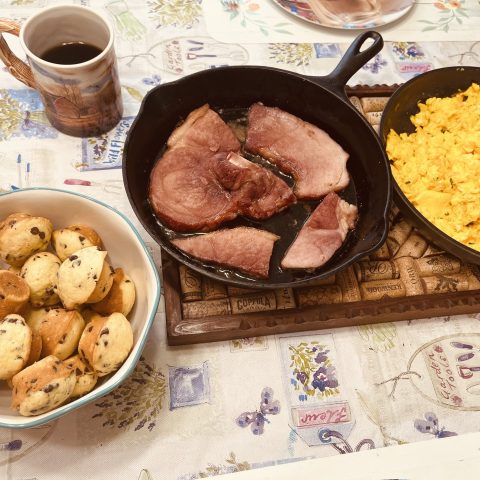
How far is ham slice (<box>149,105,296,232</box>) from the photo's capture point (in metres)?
1.21

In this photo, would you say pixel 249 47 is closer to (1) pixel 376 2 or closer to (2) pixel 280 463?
(1) pixel 376 2

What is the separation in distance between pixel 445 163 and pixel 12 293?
1.14m

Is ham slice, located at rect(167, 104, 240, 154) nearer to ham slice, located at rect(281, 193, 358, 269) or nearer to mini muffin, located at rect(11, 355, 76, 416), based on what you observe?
ham slice, located at rect(281, 193, 358, 269)

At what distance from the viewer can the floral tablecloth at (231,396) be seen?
3.29 ft

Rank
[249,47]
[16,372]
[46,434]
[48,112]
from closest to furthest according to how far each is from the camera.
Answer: [16,372] → [46,434] → [48,112] → [249,47]

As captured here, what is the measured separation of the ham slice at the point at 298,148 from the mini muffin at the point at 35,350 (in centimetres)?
72

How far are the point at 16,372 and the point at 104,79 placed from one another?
743mm

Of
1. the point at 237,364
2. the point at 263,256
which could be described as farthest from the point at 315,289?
the point at 237,364

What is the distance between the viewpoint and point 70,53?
4.12ft

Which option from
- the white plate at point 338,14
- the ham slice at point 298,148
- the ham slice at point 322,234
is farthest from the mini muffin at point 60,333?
the white plate at point 338,14

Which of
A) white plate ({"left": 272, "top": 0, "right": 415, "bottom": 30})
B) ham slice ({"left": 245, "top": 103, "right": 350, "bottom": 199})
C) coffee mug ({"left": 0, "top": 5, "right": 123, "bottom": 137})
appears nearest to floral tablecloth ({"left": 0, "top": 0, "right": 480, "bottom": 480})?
coffee mug ({"left": 0, "top": 5, "right": 123, "bottom": 137})

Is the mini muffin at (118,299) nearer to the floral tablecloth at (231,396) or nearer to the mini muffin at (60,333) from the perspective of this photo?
the mini muffin at (60,333)

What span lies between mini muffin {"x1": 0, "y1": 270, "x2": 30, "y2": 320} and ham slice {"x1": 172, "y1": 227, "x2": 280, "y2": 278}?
36 cm

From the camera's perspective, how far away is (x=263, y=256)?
1.13m
